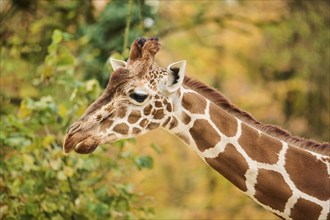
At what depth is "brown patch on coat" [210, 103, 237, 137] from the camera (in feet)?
15.9

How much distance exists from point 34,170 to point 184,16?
7.91m

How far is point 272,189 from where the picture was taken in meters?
4.73

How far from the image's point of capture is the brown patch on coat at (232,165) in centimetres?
477

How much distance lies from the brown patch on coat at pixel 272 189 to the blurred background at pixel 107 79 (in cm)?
196

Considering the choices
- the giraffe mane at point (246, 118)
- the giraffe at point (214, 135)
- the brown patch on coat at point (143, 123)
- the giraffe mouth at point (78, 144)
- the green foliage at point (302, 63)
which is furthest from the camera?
the green foliage at point (302, 63)

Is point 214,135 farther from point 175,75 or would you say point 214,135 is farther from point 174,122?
point 175,75

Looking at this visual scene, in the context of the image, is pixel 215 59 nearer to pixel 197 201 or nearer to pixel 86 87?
pixel 197 201

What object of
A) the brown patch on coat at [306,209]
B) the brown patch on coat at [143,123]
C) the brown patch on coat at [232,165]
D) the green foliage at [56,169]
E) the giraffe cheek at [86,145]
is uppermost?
the brown patch on coat at [143,123]

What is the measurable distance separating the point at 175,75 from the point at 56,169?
1.92 m

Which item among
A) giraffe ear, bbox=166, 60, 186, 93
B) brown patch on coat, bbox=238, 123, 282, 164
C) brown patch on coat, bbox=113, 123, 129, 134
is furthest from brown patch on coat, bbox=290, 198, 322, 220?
brown patch on coat, bbox=113, 123, 129, 134

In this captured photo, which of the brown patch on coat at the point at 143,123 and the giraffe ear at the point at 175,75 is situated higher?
the giraffe ear at the point at 175,75

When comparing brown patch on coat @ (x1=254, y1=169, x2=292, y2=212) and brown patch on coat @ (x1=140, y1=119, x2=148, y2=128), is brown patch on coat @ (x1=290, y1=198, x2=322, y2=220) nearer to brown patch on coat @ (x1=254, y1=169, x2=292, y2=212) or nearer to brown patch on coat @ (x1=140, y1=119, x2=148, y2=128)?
brown patch on coat @ (x1=254, y1=169, x2=292, y2=212)

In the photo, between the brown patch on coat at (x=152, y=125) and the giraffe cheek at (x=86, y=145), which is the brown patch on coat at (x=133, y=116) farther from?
the giraffe cheek at (x=86, y=145)

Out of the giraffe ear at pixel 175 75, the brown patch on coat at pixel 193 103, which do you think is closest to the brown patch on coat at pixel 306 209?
the brown patch on coat at pixel 193 103
